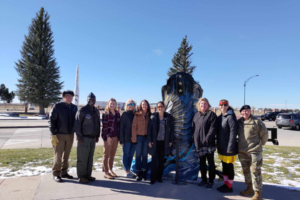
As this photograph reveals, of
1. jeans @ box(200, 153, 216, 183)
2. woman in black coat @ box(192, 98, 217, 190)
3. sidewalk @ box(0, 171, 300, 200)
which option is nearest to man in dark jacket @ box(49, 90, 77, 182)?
sidewalk @ box(0, 171, 300, 200)

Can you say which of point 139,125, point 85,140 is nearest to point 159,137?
point 139,125

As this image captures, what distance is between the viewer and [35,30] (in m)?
33.1

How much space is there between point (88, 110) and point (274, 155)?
6.62m

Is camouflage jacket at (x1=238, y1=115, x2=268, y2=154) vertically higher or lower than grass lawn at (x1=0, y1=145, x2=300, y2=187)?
higher

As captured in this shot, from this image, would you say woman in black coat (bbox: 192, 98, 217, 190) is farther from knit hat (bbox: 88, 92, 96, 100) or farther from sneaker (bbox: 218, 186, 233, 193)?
knit hat (bbox: 88, 92, 96, 100)

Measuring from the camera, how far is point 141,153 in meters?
4.44

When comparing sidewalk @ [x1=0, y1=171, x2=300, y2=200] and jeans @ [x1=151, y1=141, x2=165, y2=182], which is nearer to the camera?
sidewalk @ [x1=0, y1=171, x2=300, y2=200]

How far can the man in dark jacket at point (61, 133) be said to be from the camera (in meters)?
4.15

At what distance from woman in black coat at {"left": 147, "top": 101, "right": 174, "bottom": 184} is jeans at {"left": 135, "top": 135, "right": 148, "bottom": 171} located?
0.95 feet

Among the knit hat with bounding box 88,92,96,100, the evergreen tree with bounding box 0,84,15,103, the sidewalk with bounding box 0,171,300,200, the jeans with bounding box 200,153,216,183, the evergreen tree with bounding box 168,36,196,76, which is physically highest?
the evergreen tree with bounding box 168,36,196,76

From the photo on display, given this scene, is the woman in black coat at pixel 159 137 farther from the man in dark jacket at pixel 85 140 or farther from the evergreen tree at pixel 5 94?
the evergreen tree at pixel 5 94

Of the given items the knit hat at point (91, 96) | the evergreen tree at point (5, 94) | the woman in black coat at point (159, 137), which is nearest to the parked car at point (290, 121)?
the woman in black coat at point (159, 137)

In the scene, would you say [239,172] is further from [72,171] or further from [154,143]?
[72,171]

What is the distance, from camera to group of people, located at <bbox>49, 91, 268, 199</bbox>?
11.5 feet
